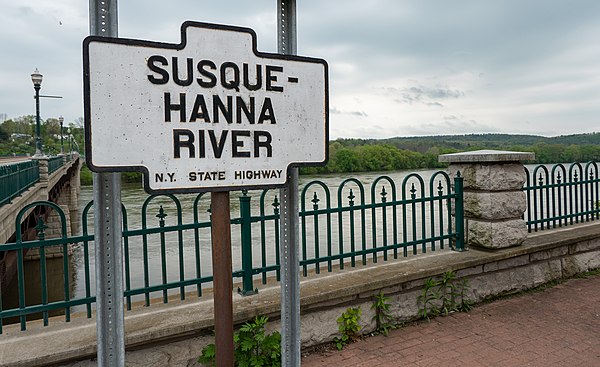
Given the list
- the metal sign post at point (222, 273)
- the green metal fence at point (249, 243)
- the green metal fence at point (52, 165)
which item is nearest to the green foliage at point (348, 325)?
the green metal fence at point (249, 243)

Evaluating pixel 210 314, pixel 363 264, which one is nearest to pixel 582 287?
pixel 363 264

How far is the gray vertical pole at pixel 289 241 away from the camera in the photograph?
1815 millimetres

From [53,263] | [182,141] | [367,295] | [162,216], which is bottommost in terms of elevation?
[53,263]

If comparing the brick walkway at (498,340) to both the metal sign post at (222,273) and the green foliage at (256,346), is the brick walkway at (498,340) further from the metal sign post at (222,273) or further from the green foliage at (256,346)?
the metal sign post at (222,273)

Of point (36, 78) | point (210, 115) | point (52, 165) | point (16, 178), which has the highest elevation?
point (36, 78)

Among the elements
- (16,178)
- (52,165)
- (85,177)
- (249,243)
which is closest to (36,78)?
(52,165)

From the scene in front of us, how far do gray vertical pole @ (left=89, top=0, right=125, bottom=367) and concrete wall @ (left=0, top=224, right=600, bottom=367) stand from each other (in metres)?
1.45

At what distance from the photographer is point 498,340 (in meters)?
3.68

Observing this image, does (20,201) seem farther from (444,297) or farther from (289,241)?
(289,241)

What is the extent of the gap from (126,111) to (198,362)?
2.24 m

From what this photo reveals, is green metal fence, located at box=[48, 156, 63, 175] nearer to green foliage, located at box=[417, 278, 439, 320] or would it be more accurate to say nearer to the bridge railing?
the bridge railing

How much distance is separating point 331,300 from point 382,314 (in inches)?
22.8

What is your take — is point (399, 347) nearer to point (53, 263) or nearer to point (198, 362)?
point (198, 362)

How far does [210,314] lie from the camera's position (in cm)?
313
